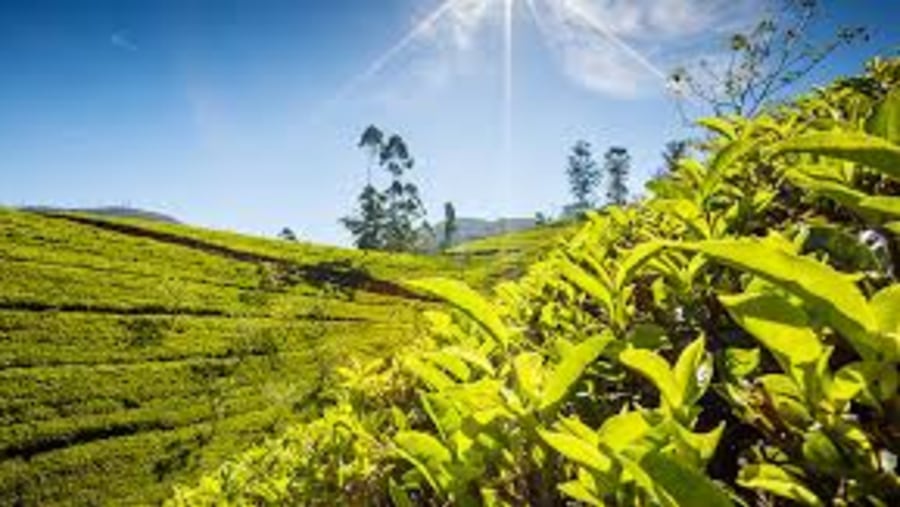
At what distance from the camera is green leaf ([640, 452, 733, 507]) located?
628mm

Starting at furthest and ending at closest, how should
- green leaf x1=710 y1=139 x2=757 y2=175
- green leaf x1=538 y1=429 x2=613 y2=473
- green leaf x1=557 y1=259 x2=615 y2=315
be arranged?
1. green leaf x1=557 y1=259 x2=615 y2=315
2. green leaf x1=710 y1=139 x2=757 y2=175
3. green leaf x1=538 y1=429 x2=613 y2=473

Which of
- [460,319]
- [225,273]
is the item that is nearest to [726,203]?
[460,319]

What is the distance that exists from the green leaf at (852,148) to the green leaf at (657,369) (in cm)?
23

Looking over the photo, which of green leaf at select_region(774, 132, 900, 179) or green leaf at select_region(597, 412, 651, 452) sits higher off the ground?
green leaf at select_region(774, 132, 900, 179)

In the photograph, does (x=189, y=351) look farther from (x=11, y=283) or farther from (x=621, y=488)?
(x=621, y=488)

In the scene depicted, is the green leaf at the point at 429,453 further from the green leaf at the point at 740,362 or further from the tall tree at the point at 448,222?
the tall tree at the point at 448,222

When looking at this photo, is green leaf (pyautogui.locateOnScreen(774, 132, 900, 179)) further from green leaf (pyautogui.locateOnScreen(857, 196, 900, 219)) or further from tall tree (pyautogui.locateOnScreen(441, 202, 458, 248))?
tall tree (pyautogui.locateOnScreen(441, 202, 458, 248))

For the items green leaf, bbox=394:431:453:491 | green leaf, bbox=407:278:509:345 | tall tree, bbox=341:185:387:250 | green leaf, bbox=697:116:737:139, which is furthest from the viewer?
tall tree, bbox=341:185:387:250

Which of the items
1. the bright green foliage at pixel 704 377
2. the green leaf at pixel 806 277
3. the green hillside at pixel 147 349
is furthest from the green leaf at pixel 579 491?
the green hillside at pixel 147 349

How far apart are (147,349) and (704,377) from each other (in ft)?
82.6

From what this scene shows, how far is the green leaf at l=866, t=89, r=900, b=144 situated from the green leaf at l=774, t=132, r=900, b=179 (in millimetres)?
174

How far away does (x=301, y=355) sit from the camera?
26.3 m

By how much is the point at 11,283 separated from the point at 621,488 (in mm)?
27933

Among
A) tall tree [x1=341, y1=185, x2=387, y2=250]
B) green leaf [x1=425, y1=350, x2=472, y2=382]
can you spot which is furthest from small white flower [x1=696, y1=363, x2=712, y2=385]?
tall tree [x1=341, y1=185, x2=387, y2=250]
